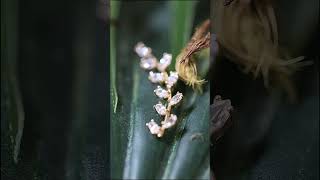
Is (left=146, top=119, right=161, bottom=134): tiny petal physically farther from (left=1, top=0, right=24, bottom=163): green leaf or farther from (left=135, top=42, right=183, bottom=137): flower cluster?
(left=1, top=0, right=24, bottom=163): green leaf

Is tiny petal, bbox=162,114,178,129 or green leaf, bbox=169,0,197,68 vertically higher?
green leaf, bbox=169,0,197,68

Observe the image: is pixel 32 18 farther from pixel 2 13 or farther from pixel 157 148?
pixel 157 148

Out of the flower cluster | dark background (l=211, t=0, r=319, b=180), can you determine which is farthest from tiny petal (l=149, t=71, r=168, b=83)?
dark background (l=211, t=0, r=319, b=180)

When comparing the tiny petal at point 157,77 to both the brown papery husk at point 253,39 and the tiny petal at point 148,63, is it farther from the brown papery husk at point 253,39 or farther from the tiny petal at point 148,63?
the brown papery husk at point 253,39

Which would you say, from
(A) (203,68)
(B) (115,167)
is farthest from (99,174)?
(A) (203,68)

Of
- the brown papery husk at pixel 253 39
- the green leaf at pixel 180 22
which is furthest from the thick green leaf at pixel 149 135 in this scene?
the brown papery husk at pixel 253 39

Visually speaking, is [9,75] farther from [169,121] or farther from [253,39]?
[253,39]

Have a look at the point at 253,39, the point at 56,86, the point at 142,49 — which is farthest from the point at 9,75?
the point at 253,39
